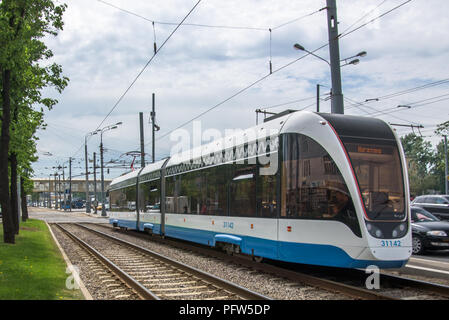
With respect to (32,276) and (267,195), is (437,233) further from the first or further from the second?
(32,276)

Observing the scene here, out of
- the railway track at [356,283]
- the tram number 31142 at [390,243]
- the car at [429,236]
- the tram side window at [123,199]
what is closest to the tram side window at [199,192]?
the railway track at [356,283]

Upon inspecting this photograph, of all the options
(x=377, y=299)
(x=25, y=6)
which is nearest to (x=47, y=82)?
(x=25, y=6)

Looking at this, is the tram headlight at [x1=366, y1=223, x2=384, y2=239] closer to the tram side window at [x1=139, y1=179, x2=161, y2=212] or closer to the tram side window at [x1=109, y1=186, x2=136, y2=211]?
the tram side window at [x1=139, y1=179, x2=161, y2=212]

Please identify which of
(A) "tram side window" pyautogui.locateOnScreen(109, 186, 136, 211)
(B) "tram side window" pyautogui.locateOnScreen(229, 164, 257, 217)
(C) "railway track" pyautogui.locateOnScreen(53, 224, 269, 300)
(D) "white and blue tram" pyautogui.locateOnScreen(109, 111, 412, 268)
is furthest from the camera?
(A) "tram side window" pyautogui.locateOnScreen(109, 186, 136, 211)

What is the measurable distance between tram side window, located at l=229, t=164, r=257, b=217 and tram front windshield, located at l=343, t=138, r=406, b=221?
269 cm

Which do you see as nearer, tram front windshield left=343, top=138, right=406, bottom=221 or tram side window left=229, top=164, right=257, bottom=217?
tram front windshield left=343, top=138, right=406, bottom=221

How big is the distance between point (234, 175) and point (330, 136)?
11.6ft

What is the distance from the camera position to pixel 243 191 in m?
11.4

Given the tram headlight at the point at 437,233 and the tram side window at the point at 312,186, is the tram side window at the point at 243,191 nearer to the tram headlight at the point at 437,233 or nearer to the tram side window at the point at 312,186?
the tram side window at the point at 312,186

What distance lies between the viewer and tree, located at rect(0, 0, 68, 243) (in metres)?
14.8

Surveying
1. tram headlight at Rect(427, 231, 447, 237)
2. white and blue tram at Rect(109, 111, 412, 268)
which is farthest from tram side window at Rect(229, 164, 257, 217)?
tram headlight at Rect(427, 231, 447, 237)

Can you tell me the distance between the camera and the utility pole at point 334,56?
44.2 ft

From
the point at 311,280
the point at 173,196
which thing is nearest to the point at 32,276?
the point at 311,280
